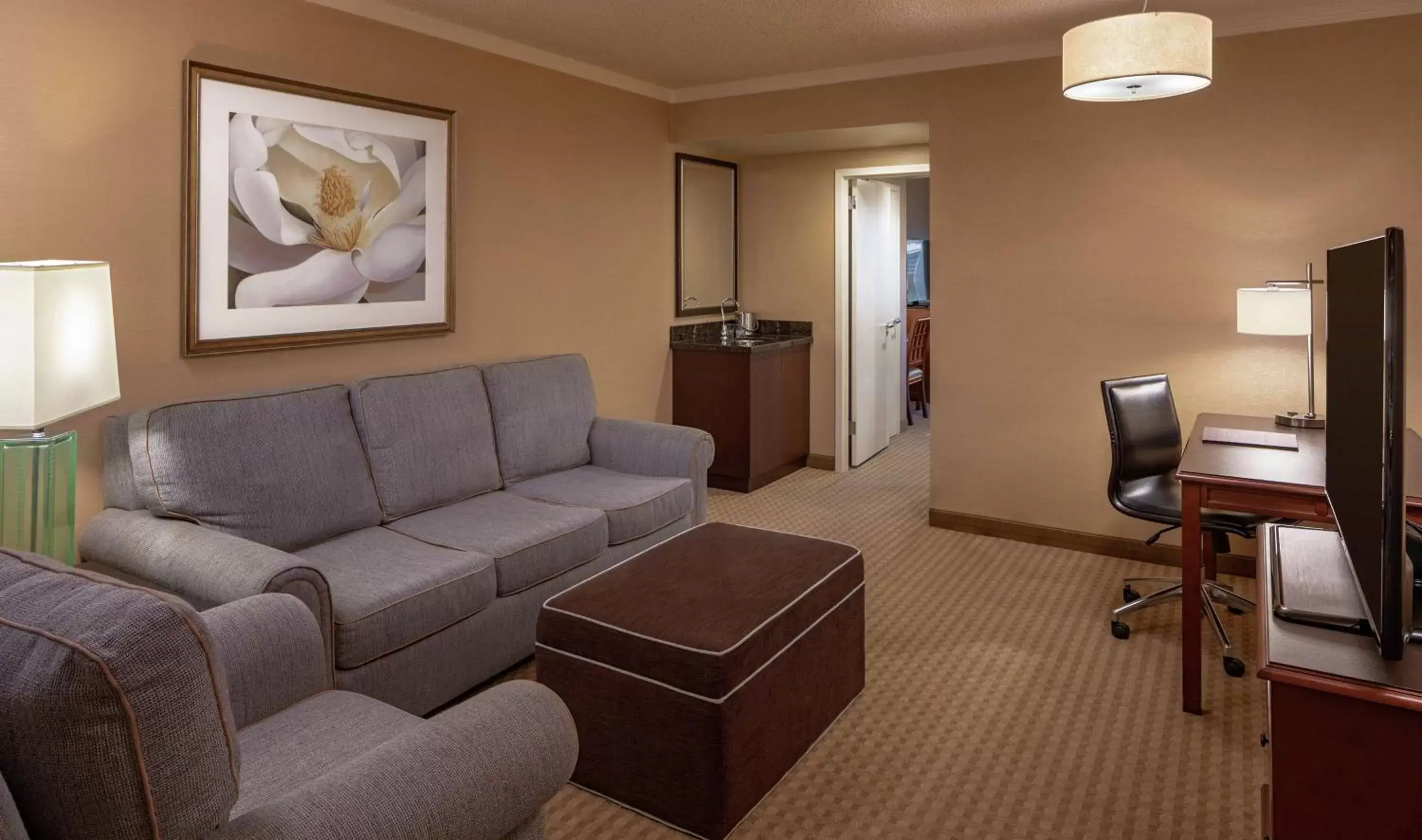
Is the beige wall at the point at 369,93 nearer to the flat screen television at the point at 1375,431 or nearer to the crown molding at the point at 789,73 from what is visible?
the crown molding at the point at 789,73

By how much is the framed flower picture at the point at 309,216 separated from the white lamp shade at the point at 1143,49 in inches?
97.5

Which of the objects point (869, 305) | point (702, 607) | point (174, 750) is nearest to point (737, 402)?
point (869, 305)

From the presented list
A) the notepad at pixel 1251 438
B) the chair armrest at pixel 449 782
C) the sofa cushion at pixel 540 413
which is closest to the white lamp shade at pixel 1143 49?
the notepad at pixel 1251 438

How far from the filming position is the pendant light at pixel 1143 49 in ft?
8.06

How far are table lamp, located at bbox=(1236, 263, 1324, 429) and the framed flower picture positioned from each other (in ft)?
10.3

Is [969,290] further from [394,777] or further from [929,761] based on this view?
[394,777]

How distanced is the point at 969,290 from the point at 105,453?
3616mm

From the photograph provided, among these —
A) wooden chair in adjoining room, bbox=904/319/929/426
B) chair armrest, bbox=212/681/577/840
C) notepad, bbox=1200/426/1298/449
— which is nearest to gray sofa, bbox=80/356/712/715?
chair armrest, bbox=212/681/577/840

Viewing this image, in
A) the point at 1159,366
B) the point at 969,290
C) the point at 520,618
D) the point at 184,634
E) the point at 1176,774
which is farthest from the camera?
the point at 969,290

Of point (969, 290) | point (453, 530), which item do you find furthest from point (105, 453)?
point (969, 290)

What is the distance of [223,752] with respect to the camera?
42.2 inches

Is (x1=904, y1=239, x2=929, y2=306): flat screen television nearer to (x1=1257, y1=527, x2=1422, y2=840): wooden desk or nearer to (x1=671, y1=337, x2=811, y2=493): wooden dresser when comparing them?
(x1=671, y1=337, x2=811, y2=493): wooden dresser

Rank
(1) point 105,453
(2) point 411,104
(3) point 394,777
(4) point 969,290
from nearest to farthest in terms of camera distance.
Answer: (3) point 394,777 → (1) point 105,453 → (2) point 411,104 → (4) point 969,290

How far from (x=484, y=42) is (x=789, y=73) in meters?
1.64
